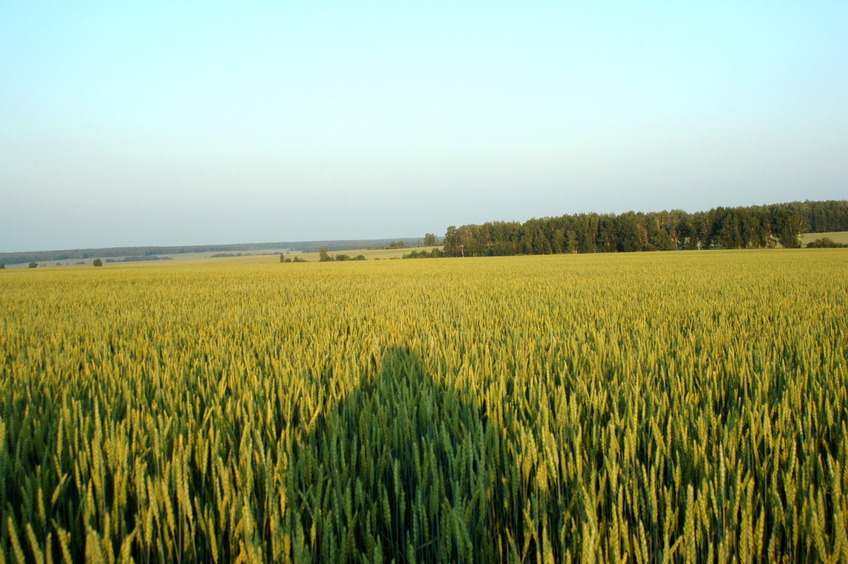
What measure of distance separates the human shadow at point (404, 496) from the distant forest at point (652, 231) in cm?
6497

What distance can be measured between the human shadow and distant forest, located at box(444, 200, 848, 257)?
6497 cm

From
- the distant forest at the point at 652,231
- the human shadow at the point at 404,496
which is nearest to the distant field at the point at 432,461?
the human shadow at the point at 404,496

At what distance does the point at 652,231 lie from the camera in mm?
62625

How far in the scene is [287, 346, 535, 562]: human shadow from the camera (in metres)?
1.00

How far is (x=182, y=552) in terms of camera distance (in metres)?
1.07

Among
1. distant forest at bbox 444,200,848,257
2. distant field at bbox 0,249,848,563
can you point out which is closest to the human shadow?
distant field at bbox 0,249,848,563

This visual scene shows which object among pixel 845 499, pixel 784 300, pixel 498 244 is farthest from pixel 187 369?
pixel 498 244

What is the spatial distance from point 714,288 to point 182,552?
8554 millimetres

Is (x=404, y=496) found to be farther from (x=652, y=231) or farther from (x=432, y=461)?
(x=652, y=231)

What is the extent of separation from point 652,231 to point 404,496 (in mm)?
69309

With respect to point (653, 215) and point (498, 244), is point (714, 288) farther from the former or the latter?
point (653, 215)

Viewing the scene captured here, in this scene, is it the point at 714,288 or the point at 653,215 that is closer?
the point at 714,288

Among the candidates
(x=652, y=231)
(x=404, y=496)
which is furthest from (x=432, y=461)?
(x=652, y=231)

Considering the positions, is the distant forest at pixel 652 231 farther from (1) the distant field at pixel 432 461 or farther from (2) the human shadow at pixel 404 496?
(2) the human shadow at pixel 404 496
